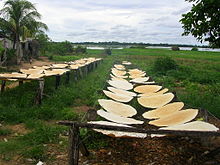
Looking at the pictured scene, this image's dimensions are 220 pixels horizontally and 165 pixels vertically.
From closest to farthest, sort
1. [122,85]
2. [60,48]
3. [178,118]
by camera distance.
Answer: [178,118] → [122,85] → [60,48]

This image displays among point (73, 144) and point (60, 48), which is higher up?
point (60, 48)

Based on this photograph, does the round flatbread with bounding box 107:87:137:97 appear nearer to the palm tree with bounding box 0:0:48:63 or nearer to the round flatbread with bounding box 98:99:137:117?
the round flatbread with bounding box 98:99:137:117

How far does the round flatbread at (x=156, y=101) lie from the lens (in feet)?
17.9

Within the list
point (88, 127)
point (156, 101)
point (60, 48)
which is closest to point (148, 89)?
point (156, 101)

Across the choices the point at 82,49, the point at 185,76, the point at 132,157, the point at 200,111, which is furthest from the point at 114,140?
the point at 82,49

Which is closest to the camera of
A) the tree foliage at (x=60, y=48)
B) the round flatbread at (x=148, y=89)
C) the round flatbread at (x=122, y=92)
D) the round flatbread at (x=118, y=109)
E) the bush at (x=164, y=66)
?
the round flatbread at (x=118, y=109)

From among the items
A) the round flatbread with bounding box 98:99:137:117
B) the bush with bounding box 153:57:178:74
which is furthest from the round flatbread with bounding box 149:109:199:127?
the bush with bounding box 153:57:178:74

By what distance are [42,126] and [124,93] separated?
2684mm

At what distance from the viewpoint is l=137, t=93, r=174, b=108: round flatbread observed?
5466 millimetres

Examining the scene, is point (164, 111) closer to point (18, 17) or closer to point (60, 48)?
point (18, 17)

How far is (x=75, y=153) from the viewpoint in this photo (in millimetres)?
3047

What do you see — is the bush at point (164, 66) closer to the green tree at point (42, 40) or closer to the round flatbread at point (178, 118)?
the round flatbread at point (178, 118)

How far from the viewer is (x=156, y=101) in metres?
5.66

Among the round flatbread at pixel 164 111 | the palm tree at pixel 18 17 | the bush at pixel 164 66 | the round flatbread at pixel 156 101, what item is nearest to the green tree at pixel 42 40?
the palm tree at pixel 18 17
